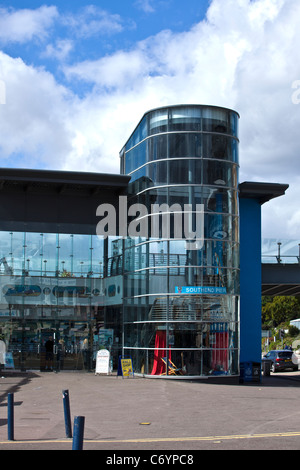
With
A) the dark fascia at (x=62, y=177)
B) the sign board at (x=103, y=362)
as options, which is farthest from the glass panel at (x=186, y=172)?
the sign board at (x=103, y=362)

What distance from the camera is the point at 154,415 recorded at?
14.9m

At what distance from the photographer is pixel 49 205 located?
1140 inches

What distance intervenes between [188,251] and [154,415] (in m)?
10.9

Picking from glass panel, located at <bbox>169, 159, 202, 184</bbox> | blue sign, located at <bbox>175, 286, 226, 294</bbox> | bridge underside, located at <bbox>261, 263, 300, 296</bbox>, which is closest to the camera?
blue sign, located at <bbox>175, 286, 226, 294</bbox>

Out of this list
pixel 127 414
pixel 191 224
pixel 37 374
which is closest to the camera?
pixel 127 414

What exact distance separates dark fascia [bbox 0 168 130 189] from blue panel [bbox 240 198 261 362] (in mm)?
5887

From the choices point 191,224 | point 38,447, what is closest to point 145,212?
point 191,224

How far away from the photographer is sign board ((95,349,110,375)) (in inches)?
1065

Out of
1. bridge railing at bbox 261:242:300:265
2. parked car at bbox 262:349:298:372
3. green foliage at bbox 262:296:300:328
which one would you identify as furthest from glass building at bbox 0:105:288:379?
green foliage at bbox 262:296:300:328

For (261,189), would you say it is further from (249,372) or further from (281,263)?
(249,372)

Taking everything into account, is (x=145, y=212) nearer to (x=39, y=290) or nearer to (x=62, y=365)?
(x=39, y=290)

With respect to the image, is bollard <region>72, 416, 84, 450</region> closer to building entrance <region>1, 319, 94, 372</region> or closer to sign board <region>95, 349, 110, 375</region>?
sign board <region>95, 349, 110, 375</region>
